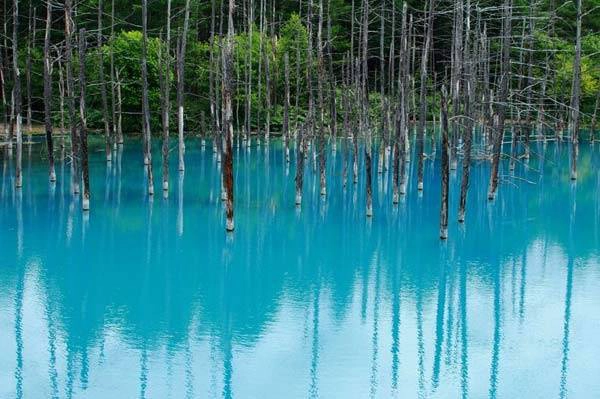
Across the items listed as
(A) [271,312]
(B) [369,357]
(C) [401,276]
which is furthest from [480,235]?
(B) [369,357]

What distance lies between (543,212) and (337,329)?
1472cm

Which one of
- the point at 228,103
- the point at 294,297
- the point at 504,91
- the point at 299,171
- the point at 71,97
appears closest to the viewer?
the point at 294,297

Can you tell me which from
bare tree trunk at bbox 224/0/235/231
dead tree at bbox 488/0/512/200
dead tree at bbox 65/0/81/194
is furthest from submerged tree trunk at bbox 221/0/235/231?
dead tree at bbox 488/0/512/200

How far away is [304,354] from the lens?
13.7m

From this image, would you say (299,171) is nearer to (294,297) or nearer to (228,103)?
(228,103)

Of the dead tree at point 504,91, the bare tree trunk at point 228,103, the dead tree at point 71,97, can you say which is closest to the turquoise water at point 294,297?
the dead tree at point 71,97

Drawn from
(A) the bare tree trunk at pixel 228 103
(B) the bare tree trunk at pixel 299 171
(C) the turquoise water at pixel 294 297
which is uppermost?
(A) the bare tree trunk at pixel 228 103

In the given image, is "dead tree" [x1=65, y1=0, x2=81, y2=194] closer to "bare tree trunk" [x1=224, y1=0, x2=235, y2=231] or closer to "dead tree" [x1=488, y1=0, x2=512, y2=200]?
"bare tree trunk" [x1=224, y1=0, x2=235, y2=231]

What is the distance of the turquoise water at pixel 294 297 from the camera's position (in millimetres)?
12664

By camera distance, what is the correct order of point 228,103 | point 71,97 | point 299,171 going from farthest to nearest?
point 299,171 < point 71,97 < point 228,103

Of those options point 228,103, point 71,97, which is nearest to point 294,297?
point 228,103

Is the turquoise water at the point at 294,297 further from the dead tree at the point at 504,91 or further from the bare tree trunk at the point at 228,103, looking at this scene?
the bare tree trunk at the point at 228,103

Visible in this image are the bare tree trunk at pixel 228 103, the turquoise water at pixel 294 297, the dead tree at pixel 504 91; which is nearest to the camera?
the turquoise water at pixel 294 297

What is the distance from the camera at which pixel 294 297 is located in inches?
677
